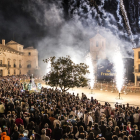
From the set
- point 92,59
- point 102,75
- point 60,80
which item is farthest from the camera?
point 92,59

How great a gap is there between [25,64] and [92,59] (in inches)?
1073

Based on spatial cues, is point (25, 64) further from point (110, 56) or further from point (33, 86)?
point (33, 86)

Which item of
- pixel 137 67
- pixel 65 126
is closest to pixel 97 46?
pixel 137 67

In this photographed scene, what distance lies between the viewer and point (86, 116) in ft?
30.6

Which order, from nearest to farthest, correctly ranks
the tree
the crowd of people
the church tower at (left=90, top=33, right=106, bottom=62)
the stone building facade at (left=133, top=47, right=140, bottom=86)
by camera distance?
the crowd of people < the tree < the stone building facade at (left=133, top=47, right=140, bottom=86) < the church tower at (left=90, top=33, right=106, bottom=62)

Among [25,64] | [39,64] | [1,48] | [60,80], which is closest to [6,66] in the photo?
[1,48]

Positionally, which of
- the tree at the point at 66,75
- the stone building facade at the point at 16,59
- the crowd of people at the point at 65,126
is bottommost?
the crowd of people at the point at 65,126

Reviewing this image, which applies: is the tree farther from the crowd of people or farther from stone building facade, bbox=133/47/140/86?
stone building facade, bbox=133/47/140/86

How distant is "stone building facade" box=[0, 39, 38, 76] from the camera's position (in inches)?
2024

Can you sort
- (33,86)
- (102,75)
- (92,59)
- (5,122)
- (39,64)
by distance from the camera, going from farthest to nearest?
(39,64), (92,59), (102,75), (33,86), (5,122)

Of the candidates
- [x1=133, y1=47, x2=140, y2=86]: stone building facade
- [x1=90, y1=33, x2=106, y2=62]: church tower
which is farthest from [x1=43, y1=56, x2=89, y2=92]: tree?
[x1=90, y1=33, x2=106, y2=62]: church tower

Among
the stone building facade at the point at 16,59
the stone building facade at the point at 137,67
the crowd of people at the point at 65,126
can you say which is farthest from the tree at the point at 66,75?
the stone building facade at the point at 16,59

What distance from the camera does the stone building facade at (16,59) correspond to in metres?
51.4

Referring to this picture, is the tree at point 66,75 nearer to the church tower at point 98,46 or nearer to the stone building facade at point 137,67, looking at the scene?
the stone building facade at point 137,67
